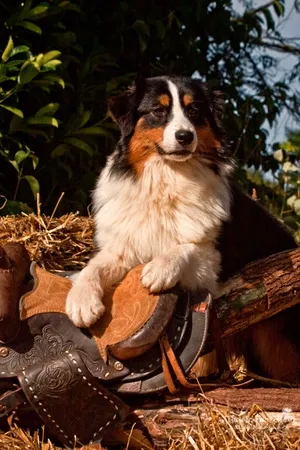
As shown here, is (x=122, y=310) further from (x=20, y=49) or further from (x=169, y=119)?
→ (x=20, y=49)

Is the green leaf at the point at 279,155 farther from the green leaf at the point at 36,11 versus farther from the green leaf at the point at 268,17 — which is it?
the green leaf at the point at 36,11

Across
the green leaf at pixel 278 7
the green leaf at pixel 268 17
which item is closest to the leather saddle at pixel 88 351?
the green leaf at pixel 268 17

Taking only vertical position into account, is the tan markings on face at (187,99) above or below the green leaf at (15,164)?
above

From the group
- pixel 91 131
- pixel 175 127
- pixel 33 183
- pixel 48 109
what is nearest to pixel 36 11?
pixel 48 109

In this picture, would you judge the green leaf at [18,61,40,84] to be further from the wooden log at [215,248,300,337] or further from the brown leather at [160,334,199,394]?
the brown leather at [160,334,199,394]

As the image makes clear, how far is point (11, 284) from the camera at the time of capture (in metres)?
2.79

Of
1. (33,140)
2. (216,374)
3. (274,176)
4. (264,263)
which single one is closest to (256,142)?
(274,176)

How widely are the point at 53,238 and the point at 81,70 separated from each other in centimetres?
142

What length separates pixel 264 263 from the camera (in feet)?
11.0

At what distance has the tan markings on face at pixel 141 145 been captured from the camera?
10.6 feet

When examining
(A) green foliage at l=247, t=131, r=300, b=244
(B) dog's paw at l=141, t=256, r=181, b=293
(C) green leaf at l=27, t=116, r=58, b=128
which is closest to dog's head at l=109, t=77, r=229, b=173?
(B) dog's paw at l=141, t=256, r=181, b=293

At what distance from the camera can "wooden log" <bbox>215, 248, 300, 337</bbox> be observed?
10.4 feet

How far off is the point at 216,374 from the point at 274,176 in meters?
3.53

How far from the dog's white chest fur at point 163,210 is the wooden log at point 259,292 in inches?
10.5
